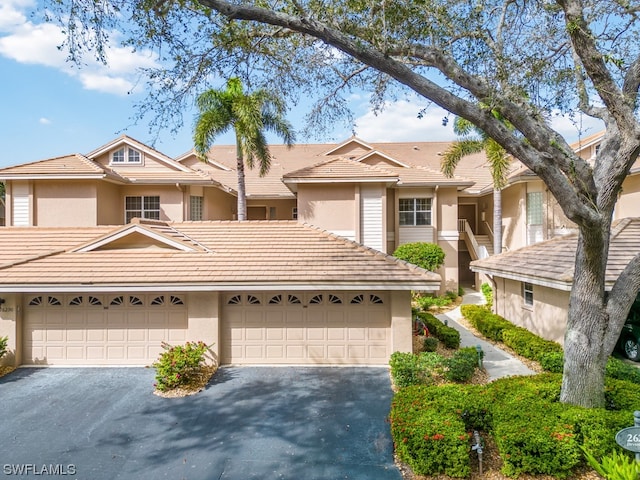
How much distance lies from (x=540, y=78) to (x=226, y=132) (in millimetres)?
14094

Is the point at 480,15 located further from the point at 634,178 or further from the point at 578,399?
the point at 634,178

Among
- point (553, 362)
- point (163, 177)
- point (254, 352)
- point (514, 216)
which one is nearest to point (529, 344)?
point (553, 362)

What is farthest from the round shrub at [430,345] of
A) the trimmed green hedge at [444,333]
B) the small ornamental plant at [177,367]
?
the small ornamental plant at [177,367]

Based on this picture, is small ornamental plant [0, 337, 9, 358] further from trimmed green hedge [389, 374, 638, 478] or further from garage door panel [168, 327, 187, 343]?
trimmed green hedge [389, 374, 638, 478]

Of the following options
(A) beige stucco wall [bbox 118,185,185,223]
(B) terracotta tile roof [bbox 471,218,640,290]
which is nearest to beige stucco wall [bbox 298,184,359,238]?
(A) beige stucco wall [bbox 118,185,185,223]

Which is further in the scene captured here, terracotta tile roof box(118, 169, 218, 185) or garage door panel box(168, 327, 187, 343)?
terracotta tile roof box(118, 169, 218, 185)

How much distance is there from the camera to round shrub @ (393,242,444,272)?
1892cm

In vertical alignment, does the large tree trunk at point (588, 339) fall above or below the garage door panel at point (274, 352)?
above

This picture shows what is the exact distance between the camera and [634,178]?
16.8 meters

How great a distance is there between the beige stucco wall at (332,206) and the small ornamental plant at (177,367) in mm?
10248

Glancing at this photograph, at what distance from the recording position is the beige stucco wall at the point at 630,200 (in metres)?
16.7

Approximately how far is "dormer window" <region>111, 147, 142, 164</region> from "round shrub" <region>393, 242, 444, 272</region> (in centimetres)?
1434

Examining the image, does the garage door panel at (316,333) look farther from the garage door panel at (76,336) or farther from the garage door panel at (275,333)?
the garage door panel at (76,336)

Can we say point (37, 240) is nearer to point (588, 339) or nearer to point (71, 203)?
point (71, 203)
